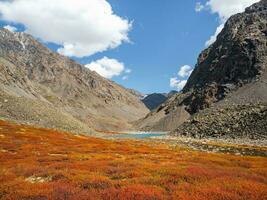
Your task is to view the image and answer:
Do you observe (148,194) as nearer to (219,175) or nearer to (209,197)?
(209,197)

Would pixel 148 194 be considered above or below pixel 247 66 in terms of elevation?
below

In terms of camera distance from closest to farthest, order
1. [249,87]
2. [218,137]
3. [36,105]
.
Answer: [218,137] < [36,105] < [249,87]

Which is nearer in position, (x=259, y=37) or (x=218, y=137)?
(x=218, y=137)

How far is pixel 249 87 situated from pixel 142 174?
506 feet

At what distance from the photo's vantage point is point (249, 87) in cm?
16412

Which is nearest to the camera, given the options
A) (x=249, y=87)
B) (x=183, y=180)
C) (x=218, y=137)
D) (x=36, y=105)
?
(x=183, y=180)

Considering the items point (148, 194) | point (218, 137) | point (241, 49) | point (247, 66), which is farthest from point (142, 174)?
point (241, 49)

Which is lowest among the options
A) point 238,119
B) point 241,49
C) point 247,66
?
point 238,119

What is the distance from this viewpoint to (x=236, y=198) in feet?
48.3

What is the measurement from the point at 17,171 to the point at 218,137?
3598 inches

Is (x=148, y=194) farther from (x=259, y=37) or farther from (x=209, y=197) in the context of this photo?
(x=259, y=37)

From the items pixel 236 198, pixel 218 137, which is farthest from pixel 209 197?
pixel 218 137

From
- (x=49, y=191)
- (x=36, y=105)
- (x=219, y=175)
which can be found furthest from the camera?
(x=36, y=105)

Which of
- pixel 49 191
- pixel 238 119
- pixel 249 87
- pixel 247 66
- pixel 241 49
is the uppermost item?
pixel 241 49
